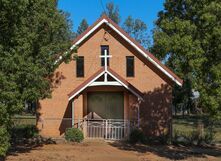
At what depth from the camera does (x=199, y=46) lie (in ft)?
63.5

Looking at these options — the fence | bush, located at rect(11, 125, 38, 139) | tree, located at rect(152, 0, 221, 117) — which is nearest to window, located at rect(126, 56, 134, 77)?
the fence

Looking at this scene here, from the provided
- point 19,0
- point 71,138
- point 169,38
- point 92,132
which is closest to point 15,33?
point 19,0

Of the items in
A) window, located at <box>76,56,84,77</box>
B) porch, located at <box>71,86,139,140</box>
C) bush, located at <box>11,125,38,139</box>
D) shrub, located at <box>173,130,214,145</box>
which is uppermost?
window, located at <box>76,56,84,77</box>

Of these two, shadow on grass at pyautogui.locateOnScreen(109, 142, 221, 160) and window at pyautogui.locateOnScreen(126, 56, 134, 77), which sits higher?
window at pyautogui.locateOnScreen(126, 56, 134, 77)

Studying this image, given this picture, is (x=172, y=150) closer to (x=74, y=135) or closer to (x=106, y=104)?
(x=74, y=135)

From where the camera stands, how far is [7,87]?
17094mm

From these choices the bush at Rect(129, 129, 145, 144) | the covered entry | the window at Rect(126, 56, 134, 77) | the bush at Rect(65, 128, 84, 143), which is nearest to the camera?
the bush at Rect(65, 128, 84, 143)

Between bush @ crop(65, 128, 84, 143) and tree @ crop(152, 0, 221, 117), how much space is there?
8243 mm

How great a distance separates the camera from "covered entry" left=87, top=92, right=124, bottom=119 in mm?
29984

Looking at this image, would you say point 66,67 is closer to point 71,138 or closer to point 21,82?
point 71,138

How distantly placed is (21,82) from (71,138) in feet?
29.6

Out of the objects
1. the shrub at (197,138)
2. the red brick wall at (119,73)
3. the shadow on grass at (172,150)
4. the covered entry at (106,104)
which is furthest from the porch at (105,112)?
the shrub at (197,138)

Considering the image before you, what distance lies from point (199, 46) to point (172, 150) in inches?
299

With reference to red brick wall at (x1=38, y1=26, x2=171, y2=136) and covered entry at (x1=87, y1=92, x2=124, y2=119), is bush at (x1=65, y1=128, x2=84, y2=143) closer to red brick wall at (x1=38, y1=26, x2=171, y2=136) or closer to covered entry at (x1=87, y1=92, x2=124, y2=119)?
red brick wall at (x1=38, y1=26, x2=171, y2=136)
